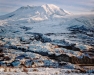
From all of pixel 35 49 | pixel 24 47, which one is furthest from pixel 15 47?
pixel 35 49

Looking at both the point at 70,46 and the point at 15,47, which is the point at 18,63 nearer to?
the point at 15,47

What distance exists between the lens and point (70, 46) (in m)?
63.7

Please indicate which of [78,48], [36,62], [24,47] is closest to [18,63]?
[36,62]

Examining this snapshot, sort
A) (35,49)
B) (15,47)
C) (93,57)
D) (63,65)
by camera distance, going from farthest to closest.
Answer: (15,47) < (35,49) < (93,57) < (63,65)

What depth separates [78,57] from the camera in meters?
48.8

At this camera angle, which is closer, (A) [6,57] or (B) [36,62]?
(B) [36,62]

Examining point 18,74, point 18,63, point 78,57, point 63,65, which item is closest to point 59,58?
point 78,57

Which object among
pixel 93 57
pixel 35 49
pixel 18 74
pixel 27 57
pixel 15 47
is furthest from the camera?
pixel 15 47

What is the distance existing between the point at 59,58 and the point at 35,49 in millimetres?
10606

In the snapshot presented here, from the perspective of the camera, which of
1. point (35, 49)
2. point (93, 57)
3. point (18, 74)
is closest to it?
point (18, 74)

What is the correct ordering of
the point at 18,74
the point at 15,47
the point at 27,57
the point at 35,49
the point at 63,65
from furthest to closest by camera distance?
the point at 15,47, the point at 35,49, the point at 27,57, the point at 63,65, the point at 18,74

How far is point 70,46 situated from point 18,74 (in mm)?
40228

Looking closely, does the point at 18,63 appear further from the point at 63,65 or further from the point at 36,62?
the point at 63,65

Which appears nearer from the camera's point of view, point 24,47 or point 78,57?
point 78,57
